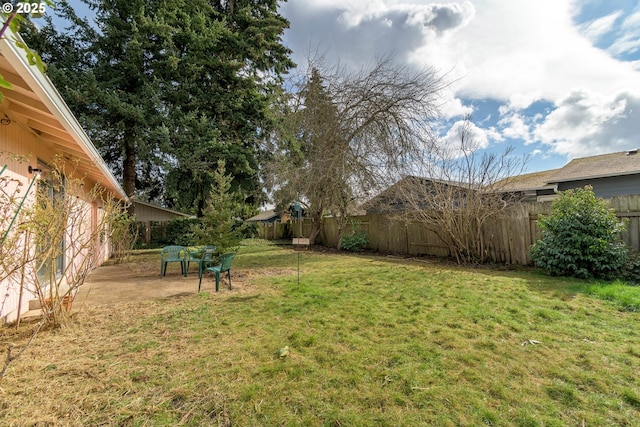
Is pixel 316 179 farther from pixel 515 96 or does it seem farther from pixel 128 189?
pixel 128 189

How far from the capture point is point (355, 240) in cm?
1309

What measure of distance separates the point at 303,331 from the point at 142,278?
18.1ft

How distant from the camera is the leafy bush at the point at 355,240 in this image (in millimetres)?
12977

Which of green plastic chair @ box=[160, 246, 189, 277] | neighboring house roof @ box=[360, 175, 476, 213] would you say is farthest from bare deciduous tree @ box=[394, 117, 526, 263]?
green plastic chair @ box=[160, 246, 189, 277]

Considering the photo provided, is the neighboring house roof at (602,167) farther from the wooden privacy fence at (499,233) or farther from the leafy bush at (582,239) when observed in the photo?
the leafy bush at (582,239)

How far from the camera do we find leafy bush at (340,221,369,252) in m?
13.0

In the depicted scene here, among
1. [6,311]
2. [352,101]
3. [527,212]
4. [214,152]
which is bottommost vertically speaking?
[6,311]

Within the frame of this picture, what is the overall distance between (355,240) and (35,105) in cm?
1124

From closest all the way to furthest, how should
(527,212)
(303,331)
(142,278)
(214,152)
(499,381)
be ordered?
(499,381) → (303,331) → (142,278) → (527,212) → (214,152)

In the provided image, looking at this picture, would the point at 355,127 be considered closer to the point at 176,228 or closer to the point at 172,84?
the point at 172,84

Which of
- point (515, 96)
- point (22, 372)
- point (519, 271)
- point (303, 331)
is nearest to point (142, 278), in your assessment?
point (22, 372)

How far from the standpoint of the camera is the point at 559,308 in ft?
13.6

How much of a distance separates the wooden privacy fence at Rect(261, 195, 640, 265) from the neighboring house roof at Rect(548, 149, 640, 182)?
7.42 metres

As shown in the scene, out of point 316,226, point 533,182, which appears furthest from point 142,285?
point 533,182
